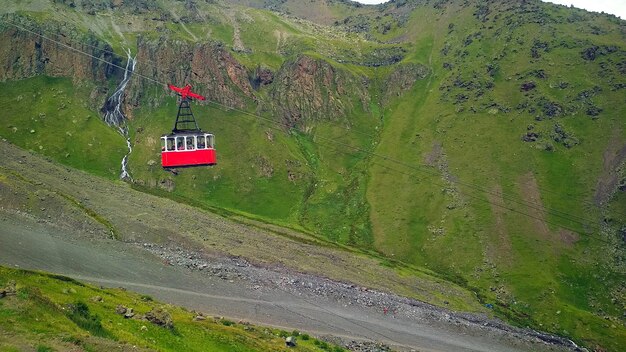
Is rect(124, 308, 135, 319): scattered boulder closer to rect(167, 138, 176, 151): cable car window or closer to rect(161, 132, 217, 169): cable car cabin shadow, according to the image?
rect(161, 132, 217, 169): cable car cabin shadow

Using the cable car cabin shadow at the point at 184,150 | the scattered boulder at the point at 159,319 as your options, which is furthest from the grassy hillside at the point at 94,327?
the cable car cabin shadow at the point at 184,150

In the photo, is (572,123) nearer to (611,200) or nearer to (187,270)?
(611,200)

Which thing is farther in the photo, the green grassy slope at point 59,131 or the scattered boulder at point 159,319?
the green grassy slope at point 59,131

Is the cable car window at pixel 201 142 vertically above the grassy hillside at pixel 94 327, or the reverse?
the cable car window at pixel 201 142

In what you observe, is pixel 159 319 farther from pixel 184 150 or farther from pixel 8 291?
pixel 184 150

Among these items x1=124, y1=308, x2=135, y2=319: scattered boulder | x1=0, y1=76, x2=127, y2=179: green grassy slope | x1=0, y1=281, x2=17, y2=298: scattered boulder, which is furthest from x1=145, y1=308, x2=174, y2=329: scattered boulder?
x1=0, y1=76, x2=127, y2=179: green grassy slope

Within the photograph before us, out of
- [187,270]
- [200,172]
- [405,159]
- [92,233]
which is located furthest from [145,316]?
[405,159]

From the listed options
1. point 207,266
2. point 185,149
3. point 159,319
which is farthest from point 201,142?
point 159,319

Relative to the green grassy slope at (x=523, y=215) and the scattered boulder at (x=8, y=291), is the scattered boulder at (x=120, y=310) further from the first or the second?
the green grassy slope at (x=523, y=215)
